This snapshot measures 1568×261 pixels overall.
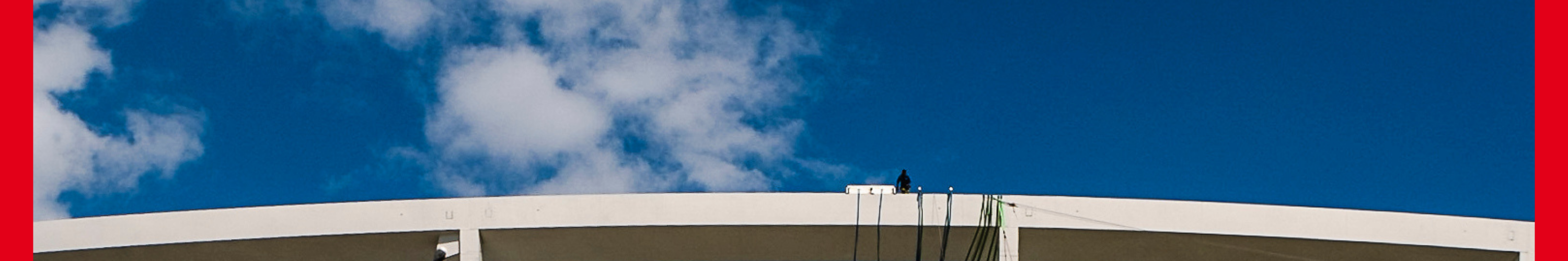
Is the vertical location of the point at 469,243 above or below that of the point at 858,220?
below

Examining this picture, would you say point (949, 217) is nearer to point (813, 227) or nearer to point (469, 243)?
point (813, 227)

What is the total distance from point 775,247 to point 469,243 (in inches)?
82.0

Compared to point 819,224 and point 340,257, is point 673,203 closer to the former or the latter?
point 819,224

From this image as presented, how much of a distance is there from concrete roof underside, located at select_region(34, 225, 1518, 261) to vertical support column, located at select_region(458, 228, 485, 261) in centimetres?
6

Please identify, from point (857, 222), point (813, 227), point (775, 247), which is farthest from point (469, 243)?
point (857, 222)

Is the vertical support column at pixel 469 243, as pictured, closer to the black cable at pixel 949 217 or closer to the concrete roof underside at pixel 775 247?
the concrete roof underside at pixel 775 247

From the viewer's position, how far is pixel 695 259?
1112cm

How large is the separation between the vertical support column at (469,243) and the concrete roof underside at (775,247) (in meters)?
0.06

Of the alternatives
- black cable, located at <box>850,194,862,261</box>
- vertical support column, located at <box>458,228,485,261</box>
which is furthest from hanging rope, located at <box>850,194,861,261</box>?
vertical support column, located at <box>458,228,485,261</box>

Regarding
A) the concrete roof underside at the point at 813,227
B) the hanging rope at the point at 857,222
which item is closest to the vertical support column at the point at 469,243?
the concrete roof underside at the point at 813,227

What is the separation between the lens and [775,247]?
10922mm

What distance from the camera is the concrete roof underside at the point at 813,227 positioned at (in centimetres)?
1048

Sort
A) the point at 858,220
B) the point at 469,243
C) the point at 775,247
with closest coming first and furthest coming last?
the point at 858,220 < the point at 469,243 < the point at 775,247

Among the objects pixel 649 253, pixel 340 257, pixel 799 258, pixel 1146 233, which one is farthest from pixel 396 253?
pixel 1146 233
